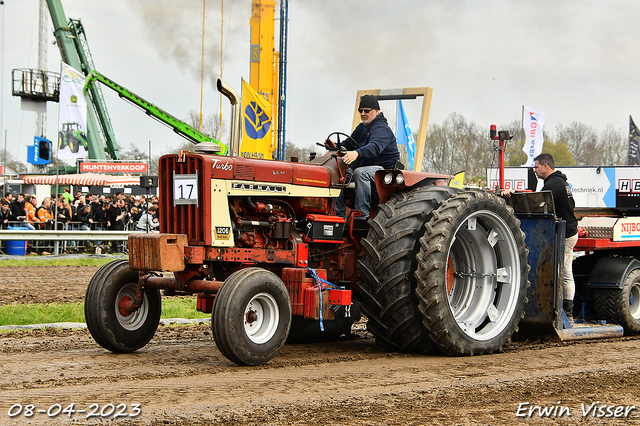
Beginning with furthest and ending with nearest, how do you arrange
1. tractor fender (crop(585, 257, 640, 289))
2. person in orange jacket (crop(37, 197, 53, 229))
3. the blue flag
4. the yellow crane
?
person in orange jacket (crop(37, 197, 53, 229)) < the yellow crane < the blue flag < tractor fender (crop(585, 257, 640, 289))

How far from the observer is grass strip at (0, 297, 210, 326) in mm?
8102

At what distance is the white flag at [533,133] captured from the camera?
24688 millimetres

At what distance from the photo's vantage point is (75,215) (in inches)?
779

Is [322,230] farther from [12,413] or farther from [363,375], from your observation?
[12,413]

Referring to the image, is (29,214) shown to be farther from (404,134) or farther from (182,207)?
(182,207)

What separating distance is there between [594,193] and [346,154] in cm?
1977

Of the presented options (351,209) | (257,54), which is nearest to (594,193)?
(257,54)

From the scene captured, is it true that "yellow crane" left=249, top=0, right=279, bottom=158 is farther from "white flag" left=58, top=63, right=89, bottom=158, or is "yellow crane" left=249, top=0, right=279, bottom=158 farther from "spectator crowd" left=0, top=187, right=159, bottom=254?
"white flag" left=58, top=63, right=89, bottom=158

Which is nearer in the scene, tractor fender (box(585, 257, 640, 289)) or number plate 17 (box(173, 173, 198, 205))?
number plate 17 (box(173, 173, 198, 205))

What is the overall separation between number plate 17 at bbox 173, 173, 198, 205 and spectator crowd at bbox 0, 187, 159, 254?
12.1m

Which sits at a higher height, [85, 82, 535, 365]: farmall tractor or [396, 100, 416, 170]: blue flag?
[396, 100, 416, 170]: blue flag

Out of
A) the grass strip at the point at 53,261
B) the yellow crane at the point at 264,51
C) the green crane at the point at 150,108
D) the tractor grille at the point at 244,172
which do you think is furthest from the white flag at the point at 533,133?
the tractor grille at the point at 244,172

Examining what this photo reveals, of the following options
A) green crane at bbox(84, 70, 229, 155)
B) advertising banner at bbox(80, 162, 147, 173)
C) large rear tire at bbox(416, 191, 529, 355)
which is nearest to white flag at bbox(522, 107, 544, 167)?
green crane at bbox(84, 70, 229, 155)

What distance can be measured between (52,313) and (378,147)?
472cm
